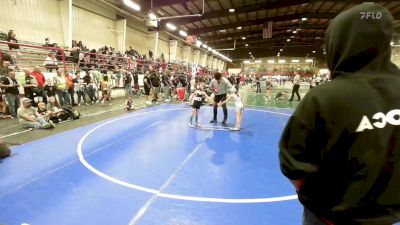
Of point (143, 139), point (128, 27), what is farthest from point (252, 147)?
point (128, 27)

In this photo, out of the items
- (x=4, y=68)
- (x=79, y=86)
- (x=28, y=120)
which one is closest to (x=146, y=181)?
(x=28, y=120)

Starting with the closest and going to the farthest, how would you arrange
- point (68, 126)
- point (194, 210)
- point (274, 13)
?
point (194, 210) → point (68, 126) → point (274, 13)

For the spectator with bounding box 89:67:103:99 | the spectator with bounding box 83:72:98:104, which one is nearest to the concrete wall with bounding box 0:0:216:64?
the spectator with bounding box 89:67:103:99

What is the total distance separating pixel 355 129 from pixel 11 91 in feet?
38.9

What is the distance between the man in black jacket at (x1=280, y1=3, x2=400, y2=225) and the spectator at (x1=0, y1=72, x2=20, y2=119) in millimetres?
11385

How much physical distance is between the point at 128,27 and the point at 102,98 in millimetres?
10374

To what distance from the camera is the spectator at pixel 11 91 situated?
9.71 meters

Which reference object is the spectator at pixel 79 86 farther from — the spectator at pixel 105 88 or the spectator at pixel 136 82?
the spectator at pixel 136 82

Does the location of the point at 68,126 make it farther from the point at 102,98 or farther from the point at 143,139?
the point at 102,98

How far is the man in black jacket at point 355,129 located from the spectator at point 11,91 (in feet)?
37.4

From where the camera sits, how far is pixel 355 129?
3.60 feet

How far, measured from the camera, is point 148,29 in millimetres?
26547

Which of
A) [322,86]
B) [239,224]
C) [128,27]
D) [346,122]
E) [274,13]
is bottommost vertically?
[239,224]

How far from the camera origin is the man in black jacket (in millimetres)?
1101
